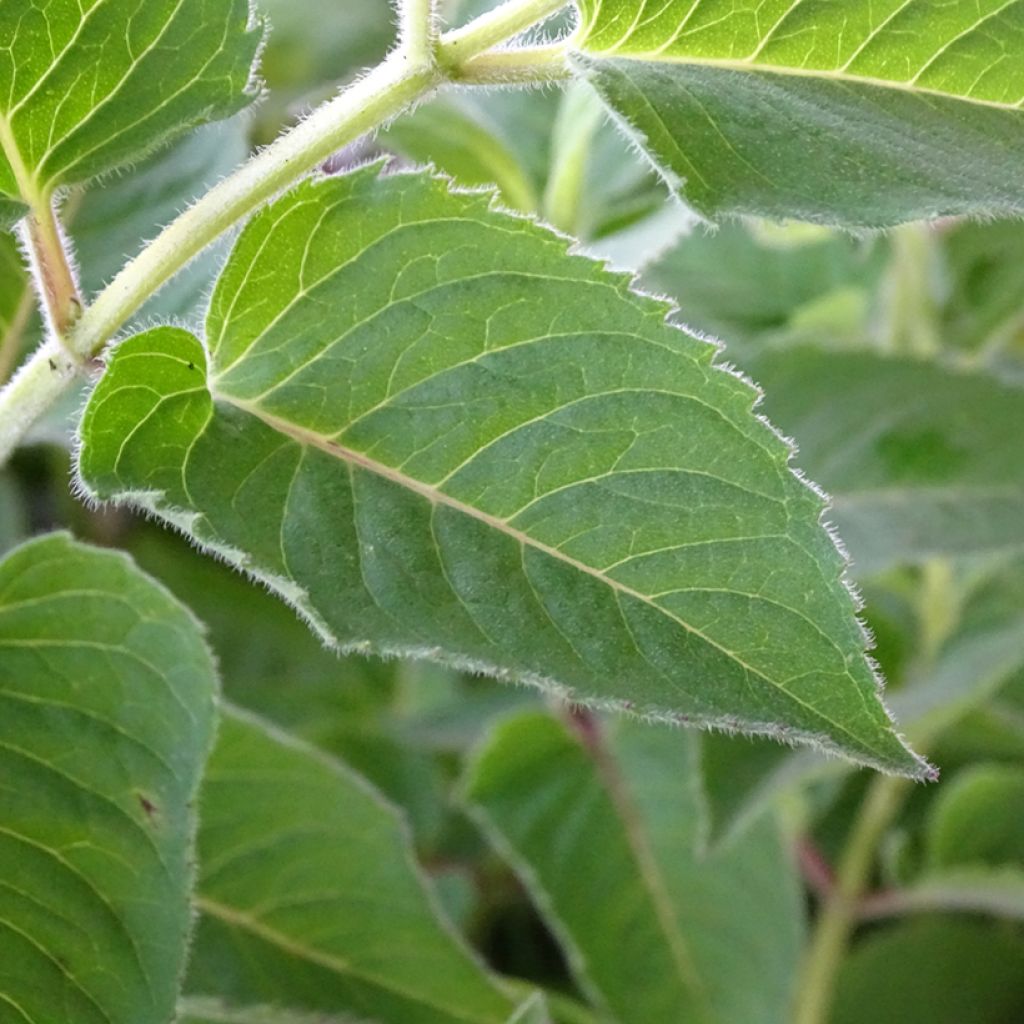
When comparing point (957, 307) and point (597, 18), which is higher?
point (957, 307)

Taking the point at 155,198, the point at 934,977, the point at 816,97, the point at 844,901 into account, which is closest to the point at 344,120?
the point at 816,97

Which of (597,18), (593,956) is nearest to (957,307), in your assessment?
(593,956)

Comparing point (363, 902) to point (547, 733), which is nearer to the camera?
point (363, 902)

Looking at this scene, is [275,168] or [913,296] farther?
[913,296]

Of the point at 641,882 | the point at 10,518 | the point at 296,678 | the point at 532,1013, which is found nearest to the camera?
the point at 532,1013

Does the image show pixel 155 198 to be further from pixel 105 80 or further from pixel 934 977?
pixel 934 977

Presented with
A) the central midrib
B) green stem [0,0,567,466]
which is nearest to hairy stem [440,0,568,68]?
green stem [0,0,567,466]

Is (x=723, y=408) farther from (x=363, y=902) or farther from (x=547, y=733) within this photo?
(x=547, y=733)
